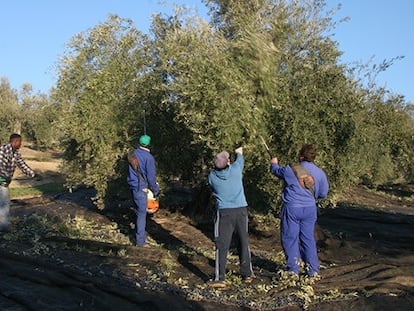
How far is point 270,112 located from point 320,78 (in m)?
1.33

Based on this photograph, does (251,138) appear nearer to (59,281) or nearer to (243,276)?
(243,276)

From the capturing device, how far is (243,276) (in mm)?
7035

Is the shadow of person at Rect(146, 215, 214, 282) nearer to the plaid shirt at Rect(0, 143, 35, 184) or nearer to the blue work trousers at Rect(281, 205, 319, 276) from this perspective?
the blue work trousers at Rect(281, 205, 319, 276)

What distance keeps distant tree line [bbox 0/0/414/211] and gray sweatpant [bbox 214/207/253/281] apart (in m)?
2.77

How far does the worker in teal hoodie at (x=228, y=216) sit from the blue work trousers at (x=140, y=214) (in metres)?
2.61

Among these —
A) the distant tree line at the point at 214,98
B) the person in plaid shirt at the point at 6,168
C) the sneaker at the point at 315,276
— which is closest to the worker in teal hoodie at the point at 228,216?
the sneaker at the point at 315,276

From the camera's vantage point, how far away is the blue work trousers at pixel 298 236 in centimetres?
719

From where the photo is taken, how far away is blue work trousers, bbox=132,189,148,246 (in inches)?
366

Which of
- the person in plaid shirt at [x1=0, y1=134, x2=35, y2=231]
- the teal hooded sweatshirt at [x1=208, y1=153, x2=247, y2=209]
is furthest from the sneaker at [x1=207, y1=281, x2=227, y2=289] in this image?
the person in plaid shirt at [x1=0, y1=134, x2=35, y2=231]

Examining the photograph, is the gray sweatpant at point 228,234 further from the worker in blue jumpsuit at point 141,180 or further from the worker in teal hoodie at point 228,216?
the worker in blue jumpsuit at point 141,180

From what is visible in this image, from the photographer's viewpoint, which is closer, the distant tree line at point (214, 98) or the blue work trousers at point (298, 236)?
the blue work trousers at point (298, 236)

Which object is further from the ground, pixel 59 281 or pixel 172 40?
pixel 172 40

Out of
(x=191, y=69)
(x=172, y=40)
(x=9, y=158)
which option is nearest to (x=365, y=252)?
(x=191, y=69)

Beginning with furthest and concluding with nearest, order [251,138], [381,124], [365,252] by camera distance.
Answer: [381,124] < [365,252] < [251,138]
